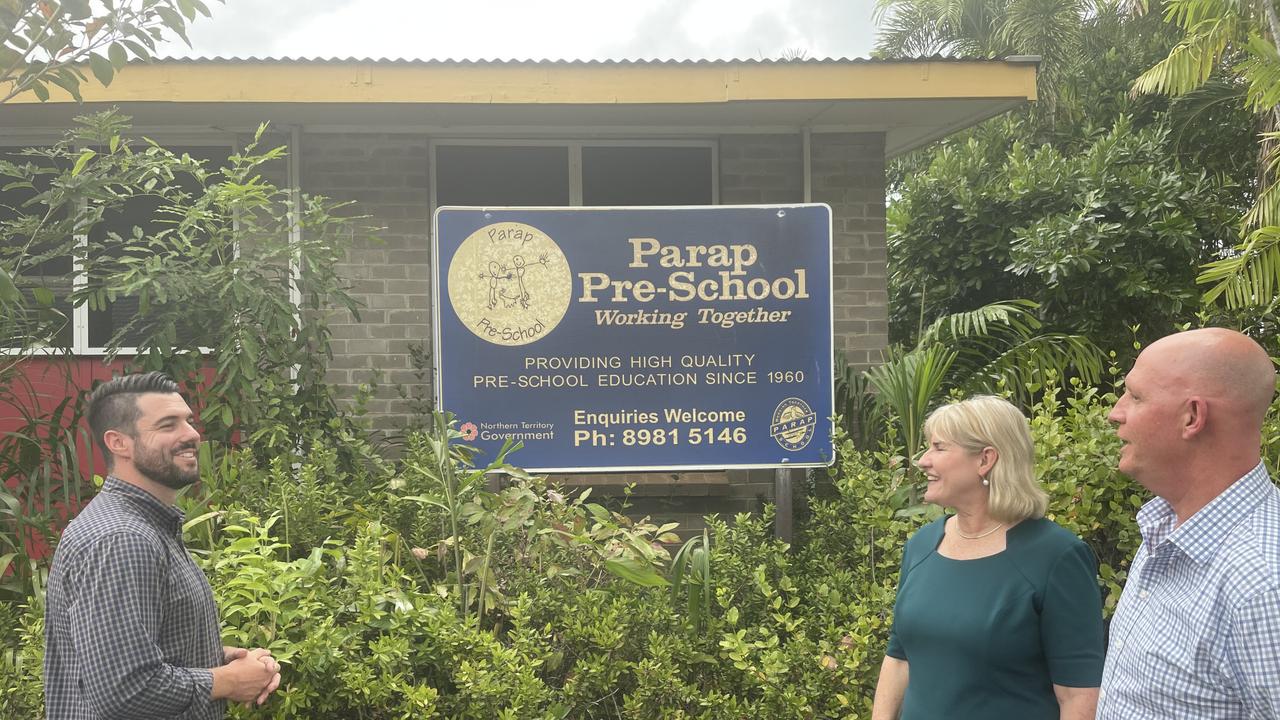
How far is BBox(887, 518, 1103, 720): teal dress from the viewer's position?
259 cm

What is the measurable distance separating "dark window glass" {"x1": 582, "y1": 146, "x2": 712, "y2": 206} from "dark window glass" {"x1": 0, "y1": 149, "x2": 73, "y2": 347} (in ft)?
11.4

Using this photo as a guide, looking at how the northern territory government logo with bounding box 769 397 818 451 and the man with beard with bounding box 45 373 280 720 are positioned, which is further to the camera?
the northern territory government logo with bounding box 769 397 818 451

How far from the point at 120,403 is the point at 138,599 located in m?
0.57

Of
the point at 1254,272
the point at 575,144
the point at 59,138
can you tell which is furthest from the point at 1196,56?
the point at 59,138

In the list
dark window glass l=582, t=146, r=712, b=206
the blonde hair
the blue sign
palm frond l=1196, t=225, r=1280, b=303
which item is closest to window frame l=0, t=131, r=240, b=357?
dark window glass l=582, t=146, r=712, b=206

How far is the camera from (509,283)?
18.9 ft

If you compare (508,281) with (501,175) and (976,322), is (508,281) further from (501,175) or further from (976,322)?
(976,322)

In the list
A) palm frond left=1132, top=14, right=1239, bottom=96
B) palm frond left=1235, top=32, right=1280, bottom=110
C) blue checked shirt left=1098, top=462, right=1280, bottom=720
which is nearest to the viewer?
blue checked shirt left=1098, top=462, right=1280, bottom=720

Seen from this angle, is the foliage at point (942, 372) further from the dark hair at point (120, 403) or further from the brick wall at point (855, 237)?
the dark hair at point (120, 403)

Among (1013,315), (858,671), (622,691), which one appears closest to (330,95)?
(622,691)

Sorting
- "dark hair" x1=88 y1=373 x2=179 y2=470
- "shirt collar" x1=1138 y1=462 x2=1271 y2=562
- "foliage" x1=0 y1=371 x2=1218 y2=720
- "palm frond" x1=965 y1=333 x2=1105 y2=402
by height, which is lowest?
"foliage" x1=0 y1=371 x2=1218 y2=720

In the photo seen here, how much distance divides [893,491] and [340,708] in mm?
2499

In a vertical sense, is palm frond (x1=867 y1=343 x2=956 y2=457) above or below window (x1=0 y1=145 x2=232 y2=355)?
below

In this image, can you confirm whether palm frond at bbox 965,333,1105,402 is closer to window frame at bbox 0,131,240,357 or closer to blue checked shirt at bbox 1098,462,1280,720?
blue checked shirt at bbox 1098,462,1280,720
